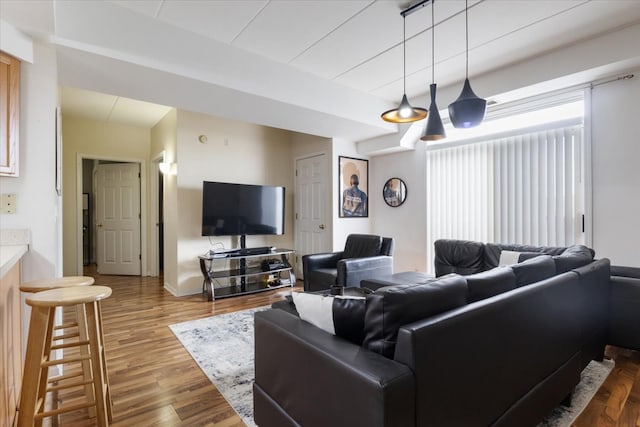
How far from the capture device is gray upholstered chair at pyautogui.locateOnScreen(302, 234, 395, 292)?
11.9 ft

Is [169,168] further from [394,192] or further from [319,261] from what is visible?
[394,192]

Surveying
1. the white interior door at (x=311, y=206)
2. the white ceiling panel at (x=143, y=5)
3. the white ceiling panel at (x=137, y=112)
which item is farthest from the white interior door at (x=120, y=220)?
the white ceiling panel at (x=143, y=5)

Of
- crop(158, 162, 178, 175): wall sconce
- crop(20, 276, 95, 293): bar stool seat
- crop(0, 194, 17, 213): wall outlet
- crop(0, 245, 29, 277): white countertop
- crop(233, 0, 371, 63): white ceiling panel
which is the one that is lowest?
crop(20, 276, 95, 293): bar stool seat

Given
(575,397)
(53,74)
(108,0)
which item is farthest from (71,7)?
(575,397)

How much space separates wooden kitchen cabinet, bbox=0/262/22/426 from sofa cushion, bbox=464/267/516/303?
6.87 ft

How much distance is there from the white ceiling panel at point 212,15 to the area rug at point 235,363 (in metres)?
2.72

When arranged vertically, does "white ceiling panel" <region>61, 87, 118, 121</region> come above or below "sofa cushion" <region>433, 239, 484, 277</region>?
above

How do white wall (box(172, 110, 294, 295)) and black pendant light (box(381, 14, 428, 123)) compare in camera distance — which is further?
white wall (box(172, 110, 294, 295))

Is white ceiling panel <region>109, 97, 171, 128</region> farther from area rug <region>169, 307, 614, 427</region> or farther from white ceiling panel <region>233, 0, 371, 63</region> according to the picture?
area rug <region>169, 307, 614, 427</region>

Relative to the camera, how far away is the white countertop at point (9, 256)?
4.40ft

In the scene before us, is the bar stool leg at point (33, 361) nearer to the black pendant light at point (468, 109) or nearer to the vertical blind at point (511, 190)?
the black pendant light at point (468, 109)

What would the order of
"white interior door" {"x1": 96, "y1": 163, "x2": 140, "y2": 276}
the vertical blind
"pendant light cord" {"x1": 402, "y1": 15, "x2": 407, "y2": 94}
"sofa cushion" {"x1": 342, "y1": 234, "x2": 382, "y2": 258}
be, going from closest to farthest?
1. "pendant light cord" {"x1": 402, "y1": 15, "x2": 407, "y2": 94}
2. the vertical blind
3. "sofa cushion" {"x1": 342, "y1": 234, "x2": 382, "y2": 258}
4. "white interior door" {"x1": 96, "y1": 163, "x2": 140, "y2": 276}

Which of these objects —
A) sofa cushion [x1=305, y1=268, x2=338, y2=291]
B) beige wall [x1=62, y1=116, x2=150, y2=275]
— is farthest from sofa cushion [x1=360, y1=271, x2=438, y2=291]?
beige wall [x1=62, y1=116, x2=150, y2=275]

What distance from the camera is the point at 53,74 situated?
7.05ft
